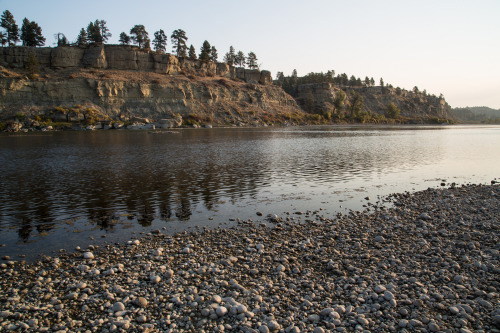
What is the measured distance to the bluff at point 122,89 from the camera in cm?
9596

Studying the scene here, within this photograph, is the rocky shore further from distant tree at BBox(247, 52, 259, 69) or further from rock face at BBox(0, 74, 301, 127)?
distant tree at BBox(247, 52, 259, 69)

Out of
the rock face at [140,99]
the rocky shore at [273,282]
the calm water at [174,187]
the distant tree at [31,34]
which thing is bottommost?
the rocky shore at [273,282]

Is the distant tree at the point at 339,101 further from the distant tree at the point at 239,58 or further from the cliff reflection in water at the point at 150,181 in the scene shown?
the cliff reflection in water at the point at 150,181


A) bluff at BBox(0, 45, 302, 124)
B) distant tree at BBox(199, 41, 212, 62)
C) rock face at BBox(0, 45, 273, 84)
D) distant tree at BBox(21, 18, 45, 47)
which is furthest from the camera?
distant tree at BBox(199, 41, 212, 62)

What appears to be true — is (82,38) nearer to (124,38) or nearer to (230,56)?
(124,38)

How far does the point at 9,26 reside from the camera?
403 feet

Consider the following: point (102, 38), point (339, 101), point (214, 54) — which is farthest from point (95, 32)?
point (339, 101)

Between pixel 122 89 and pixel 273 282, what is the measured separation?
11775cm

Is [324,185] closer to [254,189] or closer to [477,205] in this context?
[254,189]

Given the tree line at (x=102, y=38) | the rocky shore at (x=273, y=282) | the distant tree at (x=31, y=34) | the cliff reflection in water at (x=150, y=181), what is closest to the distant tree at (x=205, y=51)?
the tree line at (x=102, y=38)

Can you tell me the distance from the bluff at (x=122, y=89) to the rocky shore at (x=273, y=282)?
329 feet

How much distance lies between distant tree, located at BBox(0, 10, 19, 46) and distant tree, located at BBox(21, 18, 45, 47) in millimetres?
2506

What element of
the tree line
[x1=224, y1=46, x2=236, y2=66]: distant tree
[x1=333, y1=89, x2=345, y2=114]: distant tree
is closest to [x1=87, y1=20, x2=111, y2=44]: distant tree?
the tree line

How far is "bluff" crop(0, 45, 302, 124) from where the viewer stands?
96.0 metres
